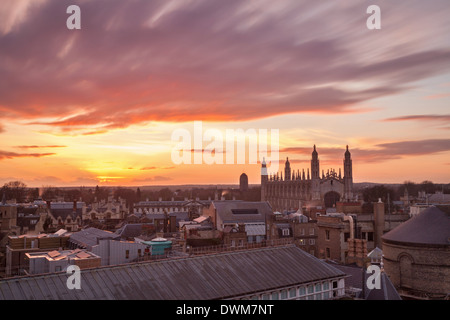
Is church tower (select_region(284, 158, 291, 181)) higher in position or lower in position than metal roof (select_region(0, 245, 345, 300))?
higher

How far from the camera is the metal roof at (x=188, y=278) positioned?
1992 cm

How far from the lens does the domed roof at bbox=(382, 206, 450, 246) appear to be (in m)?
32.8

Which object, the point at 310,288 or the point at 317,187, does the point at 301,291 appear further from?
the point at 317,187

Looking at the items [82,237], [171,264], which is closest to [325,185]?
[82,237]

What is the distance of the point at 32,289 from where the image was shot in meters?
19.5

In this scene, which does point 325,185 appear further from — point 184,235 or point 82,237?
point 82,237

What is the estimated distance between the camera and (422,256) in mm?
32969

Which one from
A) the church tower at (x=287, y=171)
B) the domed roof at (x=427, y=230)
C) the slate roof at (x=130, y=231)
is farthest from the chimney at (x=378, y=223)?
the church tower at (x=287, y=171)

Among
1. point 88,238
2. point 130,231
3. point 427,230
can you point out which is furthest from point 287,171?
point 427,230

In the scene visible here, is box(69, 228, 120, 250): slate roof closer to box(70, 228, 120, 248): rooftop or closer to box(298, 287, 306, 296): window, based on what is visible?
box(70, 228, 120, 248): rooftop

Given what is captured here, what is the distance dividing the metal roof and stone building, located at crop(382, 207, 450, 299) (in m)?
9.65

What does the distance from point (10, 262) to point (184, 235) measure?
23780 mm

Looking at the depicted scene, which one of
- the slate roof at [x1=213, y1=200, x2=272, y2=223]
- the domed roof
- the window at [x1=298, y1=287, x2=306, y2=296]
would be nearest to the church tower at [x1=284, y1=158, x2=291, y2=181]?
the slate roof at [x1=213, y1=200, x2=272, y2=223]
